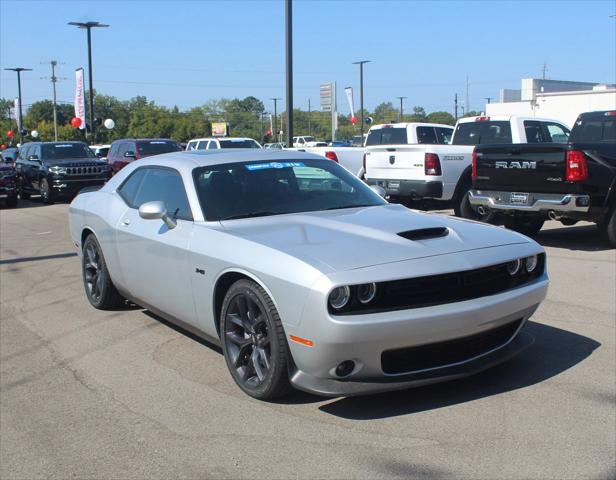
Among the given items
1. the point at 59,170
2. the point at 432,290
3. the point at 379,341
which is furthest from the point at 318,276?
the point at 59,170

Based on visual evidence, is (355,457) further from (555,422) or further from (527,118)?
(527,118)

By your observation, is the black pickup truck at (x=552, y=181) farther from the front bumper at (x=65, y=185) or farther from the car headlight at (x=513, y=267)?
the front bumper at (x=65, y=185)

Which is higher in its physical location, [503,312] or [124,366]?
[503,312]

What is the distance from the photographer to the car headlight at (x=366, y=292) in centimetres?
367

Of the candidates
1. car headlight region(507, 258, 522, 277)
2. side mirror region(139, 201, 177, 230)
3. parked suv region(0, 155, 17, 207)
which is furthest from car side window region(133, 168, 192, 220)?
parked suv region(0, 155, 17, 207)

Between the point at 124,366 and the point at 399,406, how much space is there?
2.07 metres

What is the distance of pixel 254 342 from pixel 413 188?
32.1 ft

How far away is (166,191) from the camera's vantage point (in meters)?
5.45

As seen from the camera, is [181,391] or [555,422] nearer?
[555,422]

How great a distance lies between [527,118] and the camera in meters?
12.9

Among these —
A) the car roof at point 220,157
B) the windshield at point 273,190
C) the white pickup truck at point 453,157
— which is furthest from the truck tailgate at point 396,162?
the windshield at point 273,190

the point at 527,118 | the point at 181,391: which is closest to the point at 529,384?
the point at 181,391

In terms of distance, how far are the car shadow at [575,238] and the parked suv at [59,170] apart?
1359 cm

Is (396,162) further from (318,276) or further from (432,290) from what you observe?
(318,276)
